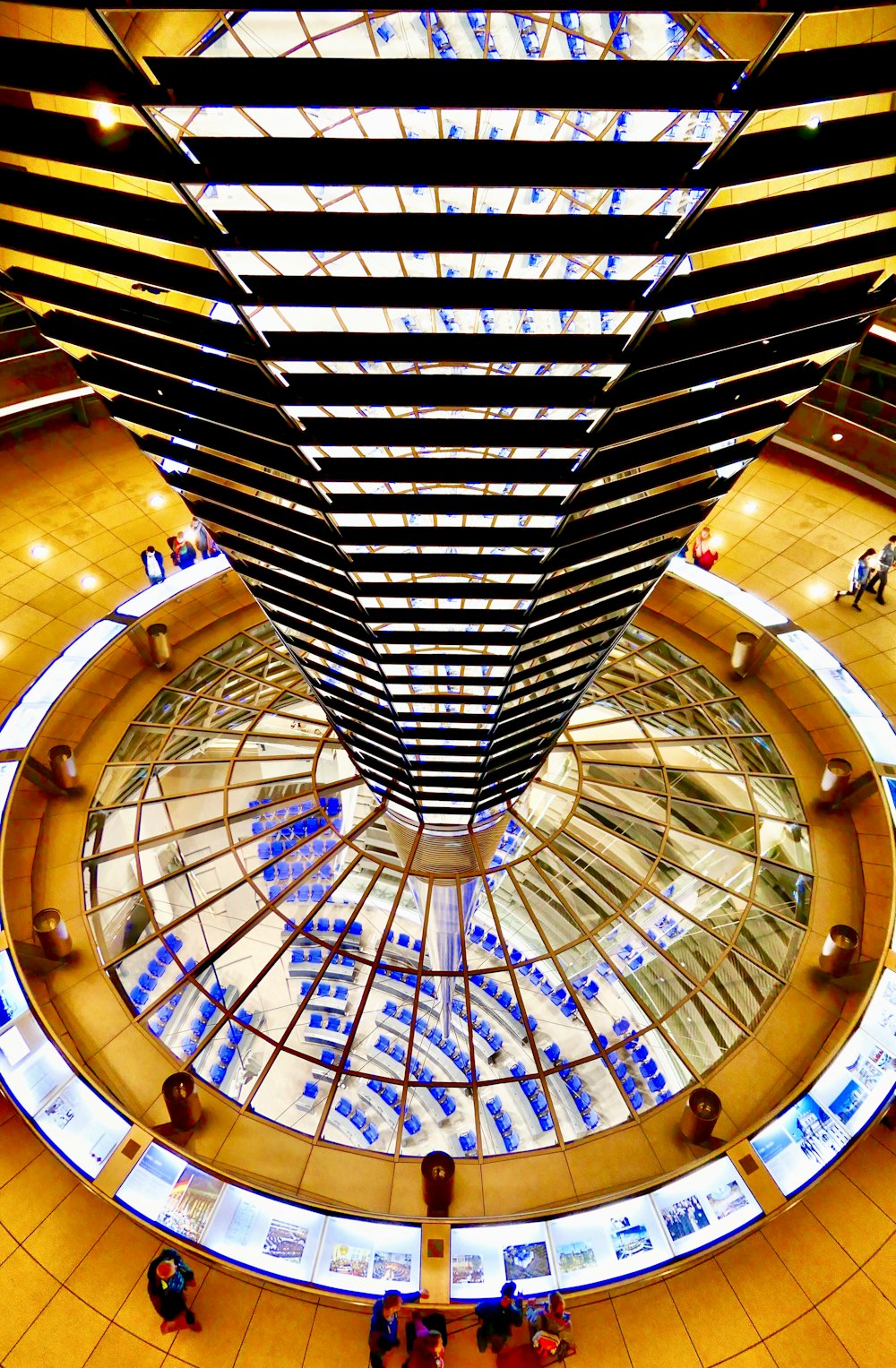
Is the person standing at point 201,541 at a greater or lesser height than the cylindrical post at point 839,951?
greater

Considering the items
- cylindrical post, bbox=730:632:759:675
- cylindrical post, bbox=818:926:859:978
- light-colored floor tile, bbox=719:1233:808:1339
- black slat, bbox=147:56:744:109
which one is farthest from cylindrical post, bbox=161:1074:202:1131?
cylindrical post, bbox=730:632:759:675

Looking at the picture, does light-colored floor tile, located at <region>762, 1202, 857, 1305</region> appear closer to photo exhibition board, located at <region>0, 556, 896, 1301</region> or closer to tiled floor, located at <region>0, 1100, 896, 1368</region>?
tiled floor, located at <region>0, 1100, 896, 1368</region>

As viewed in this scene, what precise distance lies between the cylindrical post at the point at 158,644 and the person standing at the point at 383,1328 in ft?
47.8

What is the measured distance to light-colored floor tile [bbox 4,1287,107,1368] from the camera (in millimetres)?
12844

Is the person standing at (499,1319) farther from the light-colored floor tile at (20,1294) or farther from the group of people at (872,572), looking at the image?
the group of people at (872,572)

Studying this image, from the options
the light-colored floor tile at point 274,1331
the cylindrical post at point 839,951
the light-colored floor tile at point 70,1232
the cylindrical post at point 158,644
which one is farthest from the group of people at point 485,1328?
the cylindrical post at point 158,644

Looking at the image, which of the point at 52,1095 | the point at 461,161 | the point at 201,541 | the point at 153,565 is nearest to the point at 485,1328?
the point at 52,1095

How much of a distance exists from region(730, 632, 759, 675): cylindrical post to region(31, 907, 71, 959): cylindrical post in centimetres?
1531

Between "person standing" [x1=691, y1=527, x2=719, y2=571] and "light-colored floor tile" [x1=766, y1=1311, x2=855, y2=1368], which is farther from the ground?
"person standing" [x1=691, y1=527, x2=719, y2=571]

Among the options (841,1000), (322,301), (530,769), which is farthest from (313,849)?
(322,301)

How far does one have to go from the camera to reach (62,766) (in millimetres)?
19812

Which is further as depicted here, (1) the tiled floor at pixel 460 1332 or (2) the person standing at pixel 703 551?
(2) the person standing at pixel 703 551

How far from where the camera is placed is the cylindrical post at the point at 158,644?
22594mm

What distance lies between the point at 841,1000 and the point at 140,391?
15.0 meters
